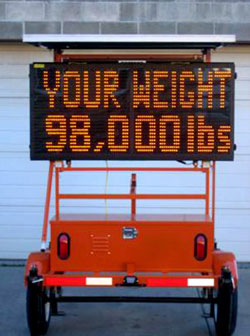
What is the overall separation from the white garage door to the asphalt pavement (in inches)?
57.4

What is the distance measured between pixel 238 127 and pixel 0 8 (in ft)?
11.0

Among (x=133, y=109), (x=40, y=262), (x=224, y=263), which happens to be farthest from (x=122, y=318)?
(x=133, y=109)

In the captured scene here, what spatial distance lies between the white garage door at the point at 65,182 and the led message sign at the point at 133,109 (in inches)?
120

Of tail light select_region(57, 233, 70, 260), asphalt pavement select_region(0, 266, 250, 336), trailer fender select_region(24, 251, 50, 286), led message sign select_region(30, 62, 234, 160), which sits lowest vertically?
asphalt pavement select_region(0, 266, 250, 336)

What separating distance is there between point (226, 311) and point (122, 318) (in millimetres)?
1286

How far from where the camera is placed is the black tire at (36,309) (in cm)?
584

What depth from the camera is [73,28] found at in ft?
28.5

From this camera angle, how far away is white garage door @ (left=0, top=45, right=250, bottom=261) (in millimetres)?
9086

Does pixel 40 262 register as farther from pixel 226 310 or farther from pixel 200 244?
pixel 226 310

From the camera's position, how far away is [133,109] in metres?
5.97

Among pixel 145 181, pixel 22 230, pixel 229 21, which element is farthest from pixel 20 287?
pixel 229 21

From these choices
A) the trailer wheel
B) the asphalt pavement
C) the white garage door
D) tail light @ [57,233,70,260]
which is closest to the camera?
the trailer wheel

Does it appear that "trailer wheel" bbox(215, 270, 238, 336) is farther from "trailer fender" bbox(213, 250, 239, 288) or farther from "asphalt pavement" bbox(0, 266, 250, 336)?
"asphalt pavement" bbox(0, 266, 250, 336)

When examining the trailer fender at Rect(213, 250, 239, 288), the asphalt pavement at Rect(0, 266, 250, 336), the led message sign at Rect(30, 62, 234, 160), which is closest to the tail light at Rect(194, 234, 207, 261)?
the trailer fender at Rect(213, 250, 239, 288)
